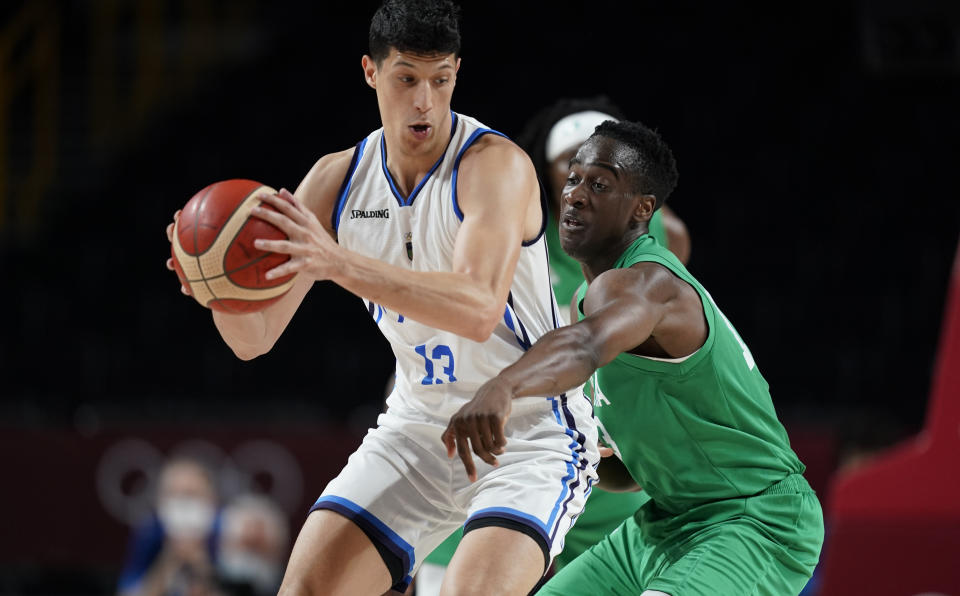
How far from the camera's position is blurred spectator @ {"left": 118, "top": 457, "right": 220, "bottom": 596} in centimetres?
754

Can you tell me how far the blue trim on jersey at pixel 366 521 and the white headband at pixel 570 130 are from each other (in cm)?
206

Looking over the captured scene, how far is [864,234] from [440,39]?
7.50m

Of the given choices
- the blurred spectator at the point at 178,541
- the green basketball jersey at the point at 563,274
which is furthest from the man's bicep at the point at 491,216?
the blurred spectator at the point at 178,541

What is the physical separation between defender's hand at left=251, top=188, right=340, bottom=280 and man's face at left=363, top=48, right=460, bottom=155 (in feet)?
2.01

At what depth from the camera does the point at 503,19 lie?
13211mm

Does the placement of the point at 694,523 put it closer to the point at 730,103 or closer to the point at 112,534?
the point at 112,534

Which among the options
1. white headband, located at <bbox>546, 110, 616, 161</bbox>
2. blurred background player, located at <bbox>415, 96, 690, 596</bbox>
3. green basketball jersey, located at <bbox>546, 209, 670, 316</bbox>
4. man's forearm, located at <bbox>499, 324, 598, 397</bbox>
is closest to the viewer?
man's forearm, located at <bbox>499, 324, 598, 397</bbox>

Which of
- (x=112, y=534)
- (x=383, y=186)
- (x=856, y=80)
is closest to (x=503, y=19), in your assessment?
(x=856, y=80)

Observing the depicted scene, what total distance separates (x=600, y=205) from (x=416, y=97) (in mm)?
629

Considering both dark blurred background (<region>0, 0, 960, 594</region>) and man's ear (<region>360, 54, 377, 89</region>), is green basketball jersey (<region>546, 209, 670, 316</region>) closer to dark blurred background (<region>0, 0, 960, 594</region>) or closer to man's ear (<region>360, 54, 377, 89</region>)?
man's ear (<region>360, 54, 377, 89</region>)

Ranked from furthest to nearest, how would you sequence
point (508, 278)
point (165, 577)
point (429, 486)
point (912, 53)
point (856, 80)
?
point (856, 80) → point (912, 53) → point (165, 577) → point (429, 486) → point (508, 278)

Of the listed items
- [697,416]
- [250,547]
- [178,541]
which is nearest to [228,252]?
[697,416]

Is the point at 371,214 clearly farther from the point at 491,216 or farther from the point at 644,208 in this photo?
the point at 644,208

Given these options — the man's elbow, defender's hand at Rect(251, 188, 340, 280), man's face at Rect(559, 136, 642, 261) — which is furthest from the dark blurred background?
defender's hand at Rect(251, 188, 340, 280)
